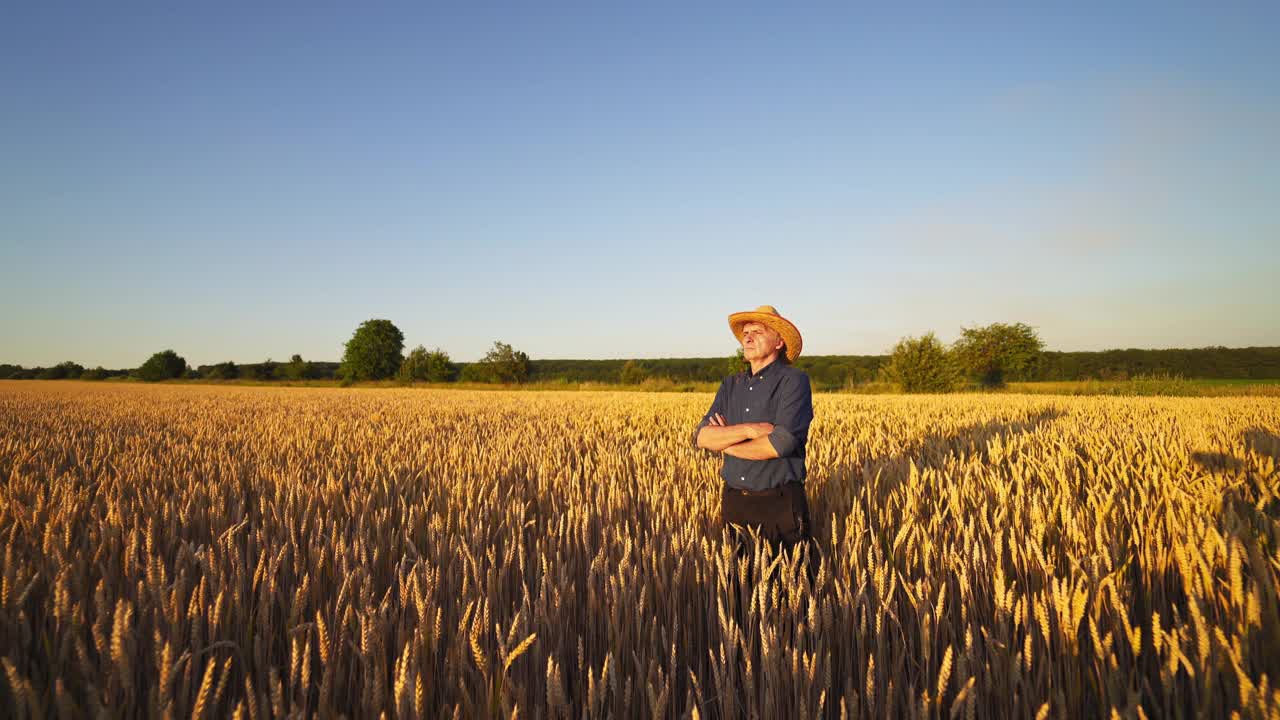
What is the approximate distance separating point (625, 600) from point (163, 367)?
91.1m

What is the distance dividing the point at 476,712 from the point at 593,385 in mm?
36676

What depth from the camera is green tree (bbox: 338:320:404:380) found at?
239 feet

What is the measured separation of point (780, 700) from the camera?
1.41 m

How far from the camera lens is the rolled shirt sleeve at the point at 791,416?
2691mm

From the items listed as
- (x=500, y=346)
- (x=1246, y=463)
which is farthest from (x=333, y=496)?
(x=500, y=346)

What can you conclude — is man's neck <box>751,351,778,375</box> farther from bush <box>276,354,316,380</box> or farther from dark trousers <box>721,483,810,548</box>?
bush <box>276,354,316,380</box>

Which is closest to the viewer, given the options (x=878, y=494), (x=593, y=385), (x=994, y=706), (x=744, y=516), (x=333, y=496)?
(x=994, y=706)

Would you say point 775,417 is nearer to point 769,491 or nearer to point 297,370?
point 769,491

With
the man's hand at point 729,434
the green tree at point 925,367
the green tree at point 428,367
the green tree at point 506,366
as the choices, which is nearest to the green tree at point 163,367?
the green tree at point 428,367

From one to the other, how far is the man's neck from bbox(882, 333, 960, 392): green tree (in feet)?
81.4

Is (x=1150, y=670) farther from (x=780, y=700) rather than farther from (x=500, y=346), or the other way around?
(x=500, y=346)

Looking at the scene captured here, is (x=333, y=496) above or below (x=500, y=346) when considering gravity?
below

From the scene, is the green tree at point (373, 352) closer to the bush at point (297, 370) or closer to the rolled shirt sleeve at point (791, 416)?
the bush at point (297, 370)

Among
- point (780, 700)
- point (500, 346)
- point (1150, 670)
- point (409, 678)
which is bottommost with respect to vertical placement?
point (1150, 670)
